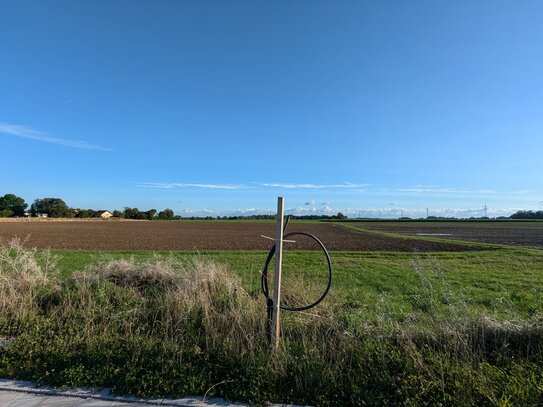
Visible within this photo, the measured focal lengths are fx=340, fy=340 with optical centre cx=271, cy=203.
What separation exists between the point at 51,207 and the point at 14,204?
23996mm

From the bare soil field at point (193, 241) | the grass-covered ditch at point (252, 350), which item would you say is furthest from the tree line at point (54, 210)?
the grass-covered ditch at point (252, 350)

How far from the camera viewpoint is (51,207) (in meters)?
139

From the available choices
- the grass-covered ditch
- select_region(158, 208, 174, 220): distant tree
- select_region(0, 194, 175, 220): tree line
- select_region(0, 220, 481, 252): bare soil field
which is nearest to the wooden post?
the grass-covered ditch

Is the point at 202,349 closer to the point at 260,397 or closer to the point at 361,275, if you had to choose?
the point at 260,397

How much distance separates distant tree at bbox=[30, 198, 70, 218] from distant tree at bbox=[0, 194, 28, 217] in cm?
437

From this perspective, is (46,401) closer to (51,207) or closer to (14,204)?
(51,207)

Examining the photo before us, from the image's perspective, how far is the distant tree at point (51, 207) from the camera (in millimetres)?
134125

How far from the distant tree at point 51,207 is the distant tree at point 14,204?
14.3 ft

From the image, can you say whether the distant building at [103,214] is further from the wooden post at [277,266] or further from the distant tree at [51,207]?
the wooden post at [277,266]

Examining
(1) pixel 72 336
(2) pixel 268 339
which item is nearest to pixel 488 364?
(2) pixel 268 339

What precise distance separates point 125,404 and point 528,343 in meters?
4.38

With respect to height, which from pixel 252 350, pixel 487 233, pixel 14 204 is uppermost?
pixel 14 204

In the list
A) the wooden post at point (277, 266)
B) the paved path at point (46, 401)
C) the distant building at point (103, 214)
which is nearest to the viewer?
the paved path at point (46, 401)

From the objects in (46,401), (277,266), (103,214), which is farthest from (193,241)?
(103,214)
